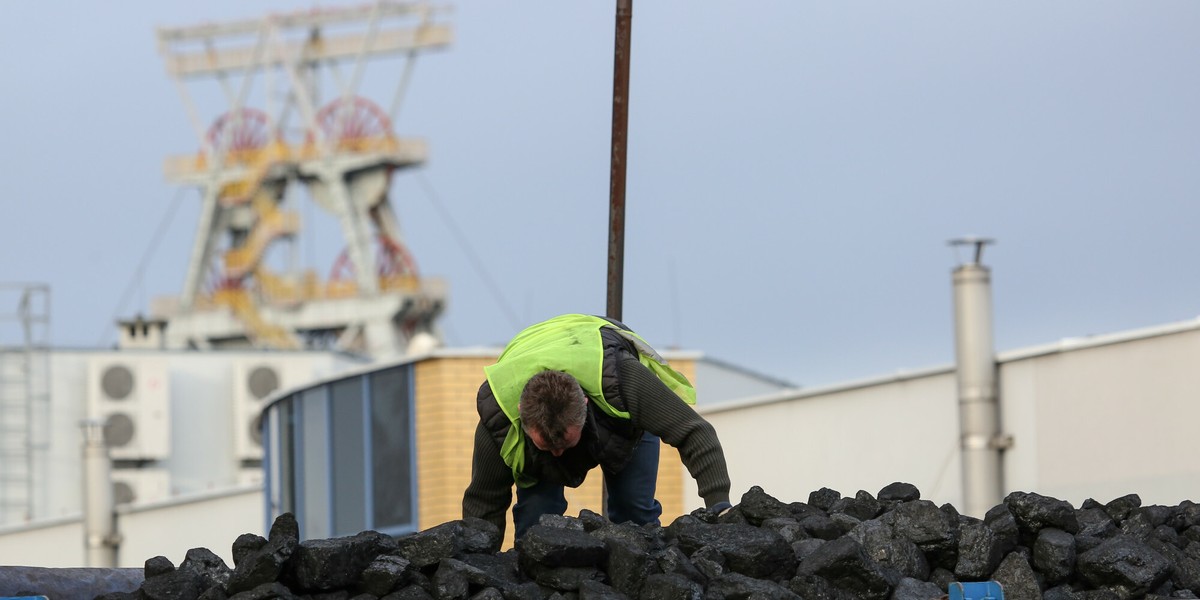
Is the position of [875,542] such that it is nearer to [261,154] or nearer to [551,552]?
[551,552]

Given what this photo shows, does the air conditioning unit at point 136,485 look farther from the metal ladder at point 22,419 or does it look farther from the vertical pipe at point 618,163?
the vertical pipe at point 618,163

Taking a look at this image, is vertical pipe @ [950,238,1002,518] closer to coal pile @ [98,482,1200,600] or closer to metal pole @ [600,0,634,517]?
metal pole @ [600,0,634,517]

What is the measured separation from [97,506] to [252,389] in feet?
50.6

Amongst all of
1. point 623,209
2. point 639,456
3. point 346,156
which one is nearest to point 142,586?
point 639,456

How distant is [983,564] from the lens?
Answer: 229 inches

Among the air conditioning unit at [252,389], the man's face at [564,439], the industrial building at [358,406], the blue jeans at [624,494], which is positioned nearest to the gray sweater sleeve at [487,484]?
the blue jeans at [624,494]

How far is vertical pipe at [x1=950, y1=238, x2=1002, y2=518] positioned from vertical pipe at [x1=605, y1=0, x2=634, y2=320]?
11.4 m

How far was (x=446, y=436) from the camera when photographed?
21500 millimetres

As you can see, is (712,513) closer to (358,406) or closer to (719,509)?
(719,509)

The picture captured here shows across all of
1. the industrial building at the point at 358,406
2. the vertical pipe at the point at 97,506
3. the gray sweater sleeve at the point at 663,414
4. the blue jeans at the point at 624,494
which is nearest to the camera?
the gray sweater sleeve at the point at 663,414

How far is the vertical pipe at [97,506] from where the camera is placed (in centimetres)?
A: 3131

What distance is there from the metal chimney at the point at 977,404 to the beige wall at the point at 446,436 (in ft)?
10.7

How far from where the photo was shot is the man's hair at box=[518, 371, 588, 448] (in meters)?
6.05

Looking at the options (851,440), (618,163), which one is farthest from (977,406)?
(618,163)
